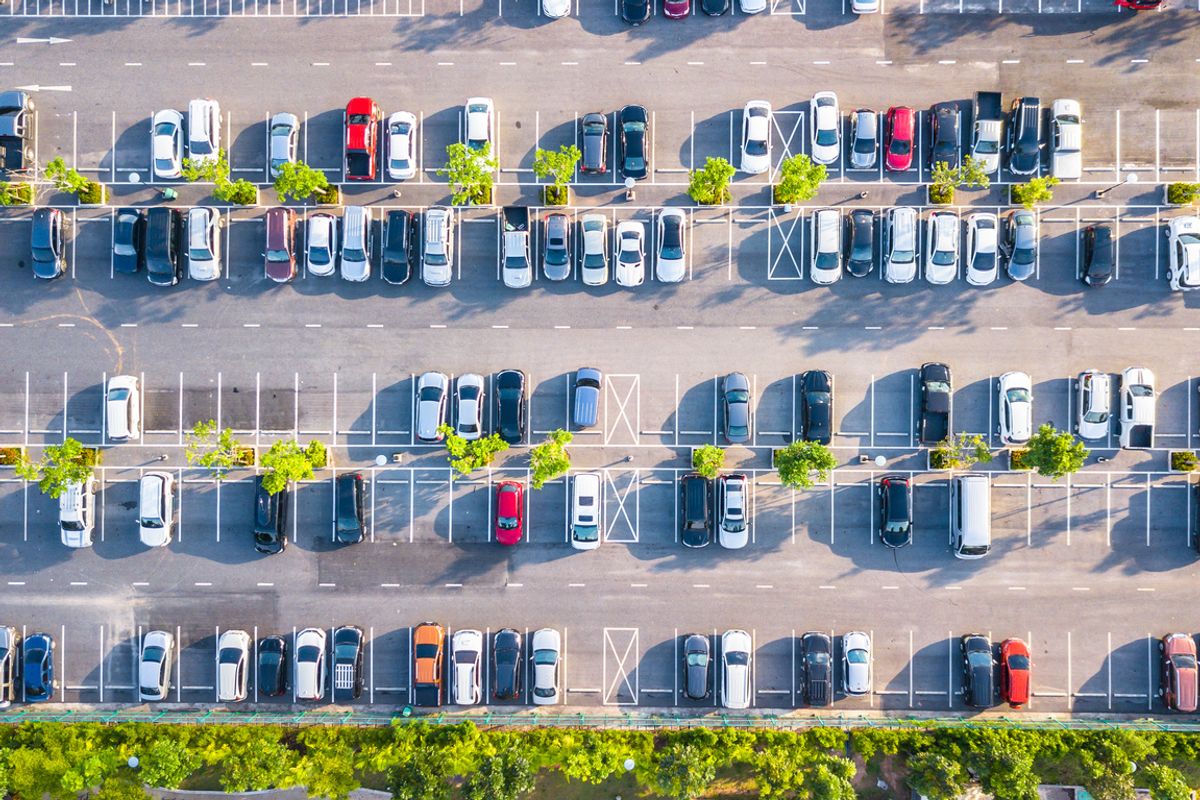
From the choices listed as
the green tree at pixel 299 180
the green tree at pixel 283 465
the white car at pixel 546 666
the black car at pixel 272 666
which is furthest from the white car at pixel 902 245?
the black car at pixel 272 666

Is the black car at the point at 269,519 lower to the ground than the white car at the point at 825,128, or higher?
lower

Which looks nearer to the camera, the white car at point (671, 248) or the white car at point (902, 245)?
the white car at point (902, 245)

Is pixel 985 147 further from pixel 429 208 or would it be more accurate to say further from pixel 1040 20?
pixel 429 208

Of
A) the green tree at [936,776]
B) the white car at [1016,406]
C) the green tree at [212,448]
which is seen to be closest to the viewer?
the green tree at [936,776]

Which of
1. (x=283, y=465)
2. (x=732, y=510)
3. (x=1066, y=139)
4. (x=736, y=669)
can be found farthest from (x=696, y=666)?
(x=1066, y=139)

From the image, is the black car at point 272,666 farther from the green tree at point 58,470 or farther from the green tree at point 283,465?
the green tree at point 58,470

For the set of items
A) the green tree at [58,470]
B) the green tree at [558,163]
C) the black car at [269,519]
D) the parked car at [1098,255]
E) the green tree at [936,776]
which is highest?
the green tree at [558,163]

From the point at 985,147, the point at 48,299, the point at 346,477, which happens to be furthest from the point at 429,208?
the point at 985,147
